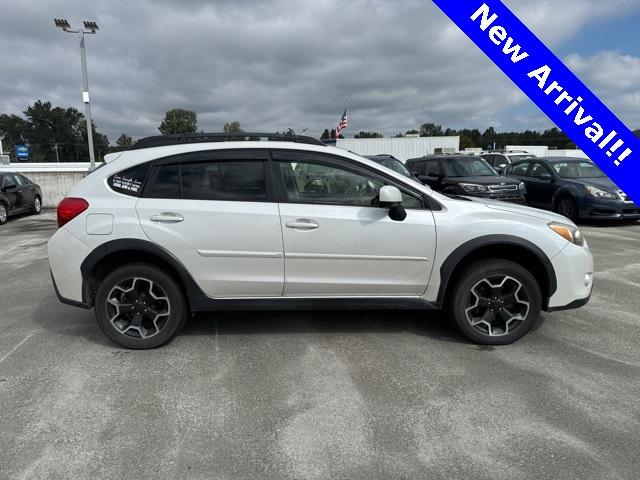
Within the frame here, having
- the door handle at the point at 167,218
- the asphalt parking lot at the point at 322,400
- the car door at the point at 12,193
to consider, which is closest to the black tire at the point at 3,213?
the car door at the point at 12,193

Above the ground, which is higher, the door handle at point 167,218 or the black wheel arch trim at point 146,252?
the door handle at point 167,218

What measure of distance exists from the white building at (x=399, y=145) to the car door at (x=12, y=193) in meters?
24.5

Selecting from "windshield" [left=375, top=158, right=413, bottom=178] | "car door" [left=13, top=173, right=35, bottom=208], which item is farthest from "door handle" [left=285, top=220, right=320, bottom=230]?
"car door" [left=13, top=173, right=35, bottom=208]

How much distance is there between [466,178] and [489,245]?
7.28 metres

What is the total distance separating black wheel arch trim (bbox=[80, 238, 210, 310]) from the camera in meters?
3.58

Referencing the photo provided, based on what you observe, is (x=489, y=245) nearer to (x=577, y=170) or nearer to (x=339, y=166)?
(x=339, y=166)

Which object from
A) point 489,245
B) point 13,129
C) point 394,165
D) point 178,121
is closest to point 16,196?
point 394,165

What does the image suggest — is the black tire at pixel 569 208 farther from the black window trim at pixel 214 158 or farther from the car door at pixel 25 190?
the car door at pixel 25 190

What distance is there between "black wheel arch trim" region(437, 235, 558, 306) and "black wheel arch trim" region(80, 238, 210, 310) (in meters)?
2.06

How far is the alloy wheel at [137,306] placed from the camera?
12.2 ft

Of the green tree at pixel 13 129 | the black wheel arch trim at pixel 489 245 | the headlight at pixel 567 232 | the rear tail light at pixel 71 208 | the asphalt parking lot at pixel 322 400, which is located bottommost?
the asphalt parking lot at pixel 322 400

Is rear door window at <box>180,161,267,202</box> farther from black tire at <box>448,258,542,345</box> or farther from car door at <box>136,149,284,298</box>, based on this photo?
black tire at <box>448,258,542,345</box>

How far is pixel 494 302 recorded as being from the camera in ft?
12.4

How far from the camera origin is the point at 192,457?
8.11ft
